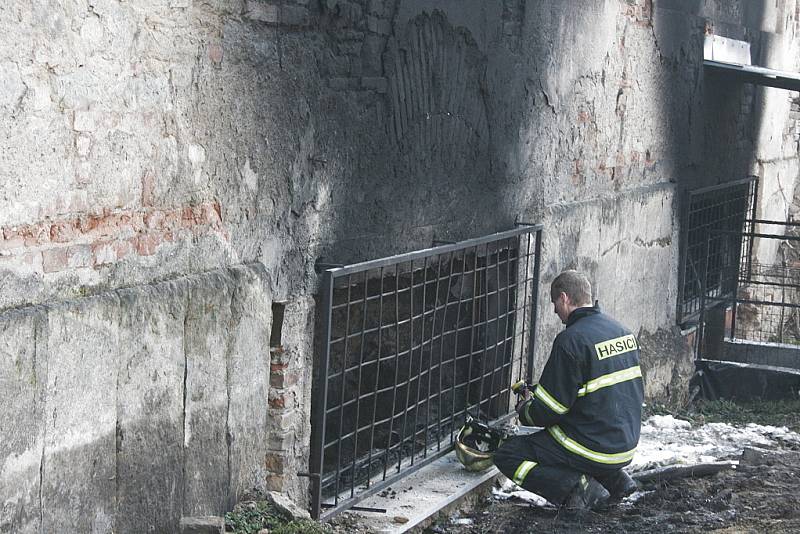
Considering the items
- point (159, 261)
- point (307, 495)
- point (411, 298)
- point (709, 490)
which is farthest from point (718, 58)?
point (159, 261)

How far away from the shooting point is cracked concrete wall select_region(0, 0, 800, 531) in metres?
3.68

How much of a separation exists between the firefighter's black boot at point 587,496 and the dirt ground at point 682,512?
45 mm

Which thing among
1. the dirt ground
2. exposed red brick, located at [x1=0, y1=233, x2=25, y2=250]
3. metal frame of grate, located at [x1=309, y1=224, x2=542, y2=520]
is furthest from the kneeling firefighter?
exposed red brick, located at [x1=0, y1=233, x2=25, y2=250]

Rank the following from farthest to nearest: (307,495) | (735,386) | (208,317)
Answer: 1. (735,386)
2. (307,495)
3. (208,317)

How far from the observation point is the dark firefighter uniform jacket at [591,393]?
5844 mm

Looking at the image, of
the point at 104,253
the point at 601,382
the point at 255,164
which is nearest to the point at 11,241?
the point at 104,253

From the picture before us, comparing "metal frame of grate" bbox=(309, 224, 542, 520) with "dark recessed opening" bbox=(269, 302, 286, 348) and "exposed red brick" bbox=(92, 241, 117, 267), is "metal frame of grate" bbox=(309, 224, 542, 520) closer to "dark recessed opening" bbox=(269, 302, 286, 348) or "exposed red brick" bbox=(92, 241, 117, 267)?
"dark recessed opening" bbox=(269, 302, 286, 348)

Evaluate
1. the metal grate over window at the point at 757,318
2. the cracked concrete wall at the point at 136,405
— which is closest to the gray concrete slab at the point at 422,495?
the cracked concrete wall at the point at 136,405

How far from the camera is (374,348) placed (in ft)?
20.5

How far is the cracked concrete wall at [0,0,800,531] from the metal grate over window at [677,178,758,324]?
6.21 ft

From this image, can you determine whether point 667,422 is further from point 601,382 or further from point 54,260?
point 54,260

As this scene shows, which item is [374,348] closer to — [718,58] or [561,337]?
[561,337]

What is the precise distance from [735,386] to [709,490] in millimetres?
3607

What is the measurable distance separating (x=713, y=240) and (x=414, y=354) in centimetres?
513
